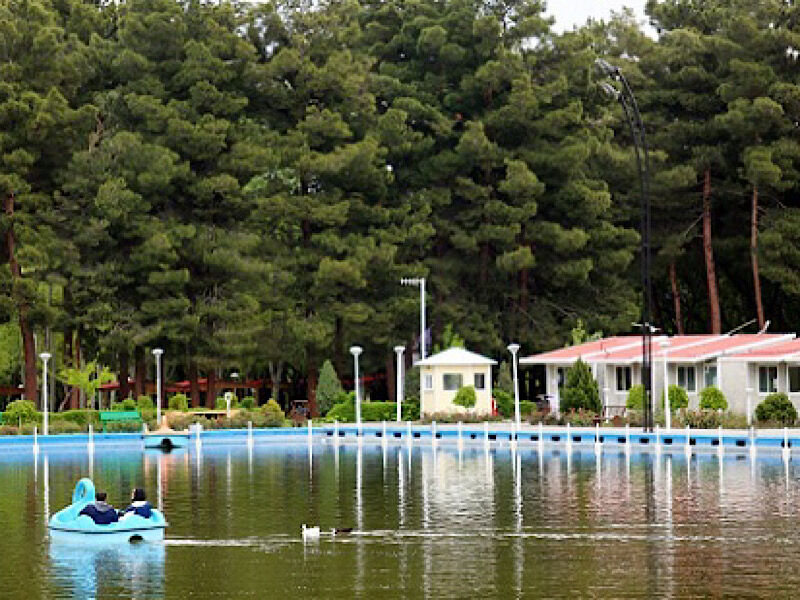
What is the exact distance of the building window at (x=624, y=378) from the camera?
73625 mm

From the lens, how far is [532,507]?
4247 centimetres

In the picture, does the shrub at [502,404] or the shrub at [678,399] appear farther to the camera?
the shrub at [502,404]

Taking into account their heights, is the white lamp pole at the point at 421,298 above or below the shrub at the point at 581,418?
above

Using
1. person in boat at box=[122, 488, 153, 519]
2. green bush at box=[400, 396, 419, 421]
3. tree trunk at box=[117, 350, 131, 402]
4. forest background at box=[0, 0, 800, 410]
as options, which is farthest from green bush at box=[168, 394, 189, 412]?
person in boat at box=[122, 488, 153, 519]

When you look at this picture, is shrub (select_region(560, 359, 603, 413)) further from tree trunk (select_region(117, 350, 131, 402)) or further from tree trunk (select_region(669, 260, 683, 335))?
tree trunk (select_region(117, 350, 131, 402))

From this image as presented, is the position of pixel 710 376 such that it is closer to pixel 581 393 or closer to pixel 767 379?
pixel 767 379

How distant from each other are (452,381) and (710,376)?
39.2 ft

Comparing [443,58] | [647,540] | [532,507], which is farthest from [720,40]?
[647,540]

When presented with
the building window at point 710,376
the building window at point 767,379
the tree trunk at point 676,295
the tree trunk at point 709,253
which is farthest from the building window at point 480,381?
the tree trunk at point 676,295

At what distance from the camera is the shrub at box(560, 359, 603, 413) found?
229ft

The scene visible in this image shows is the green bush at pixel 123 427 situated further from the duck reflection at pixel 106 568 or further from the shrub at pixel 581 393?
the duck reflection at pixel 106 568

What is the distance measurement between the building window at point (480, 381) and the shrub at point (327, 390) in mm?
7272

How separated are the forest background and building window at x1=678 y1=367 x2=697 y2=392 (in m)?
12.1

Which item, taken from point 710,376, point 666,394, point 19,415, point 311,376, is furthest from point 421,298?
point 666,394
